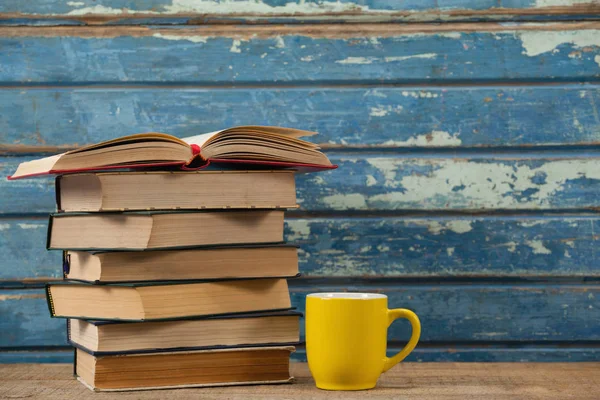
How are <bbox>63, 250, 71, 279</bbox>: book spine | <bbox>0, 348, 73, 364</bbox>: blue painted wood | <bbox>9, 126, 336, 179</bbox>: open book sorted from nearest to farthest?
1. <bbox>9, 126, 336, 179</bbox>: open book
2. <bbox>63, 250, 71, 279</bbox>: book spine
3. <bbox>0, 348, 73, 364</bbox>: blue painted wood

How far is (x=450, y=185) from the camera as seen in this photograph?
141 centimetres

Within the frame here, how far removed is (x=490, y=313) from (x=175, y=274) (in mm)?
634

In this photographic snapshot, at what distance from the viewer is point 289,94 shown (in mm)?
1413

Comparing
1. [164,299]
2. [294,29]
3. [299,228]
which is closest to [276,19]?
[294,29]

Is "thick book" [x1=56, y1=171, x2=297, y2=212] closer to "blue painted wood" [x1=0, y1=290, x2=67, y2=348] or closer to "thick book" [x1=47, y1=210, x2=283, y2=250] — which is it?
"thick book" [x1=47, y1=210, x2=283, y2=250]

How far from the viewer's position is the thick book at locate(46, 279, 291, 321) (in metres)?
1.04

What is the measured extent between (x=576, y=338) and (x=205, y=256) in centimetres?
74

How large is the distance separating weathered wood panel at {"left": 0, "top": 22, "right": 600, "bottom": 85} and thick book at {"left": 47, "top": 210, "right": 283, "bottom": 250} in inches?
15.1

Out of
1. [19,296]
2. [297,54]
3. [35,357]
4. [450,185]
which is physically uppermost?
[297,54]

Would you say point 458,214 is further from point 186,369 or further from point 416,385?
point 186,369

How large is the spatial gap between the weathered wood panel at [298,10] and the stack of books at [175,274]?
42 centimetres

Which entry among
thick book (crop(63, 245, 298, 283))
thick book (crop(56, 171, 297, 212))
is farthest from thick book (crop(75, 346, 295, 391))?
thick book (crop(56, 171, 297, 212))

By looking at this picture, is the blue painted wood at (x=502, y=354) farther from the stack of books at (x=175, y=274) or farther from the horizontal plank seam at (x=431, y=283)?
the stack of books at (x=175, y=274)

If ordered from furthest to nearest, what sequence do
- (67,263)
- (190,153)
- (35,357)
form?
1. (35,357)
2. (67,263)
3. (190,153)
